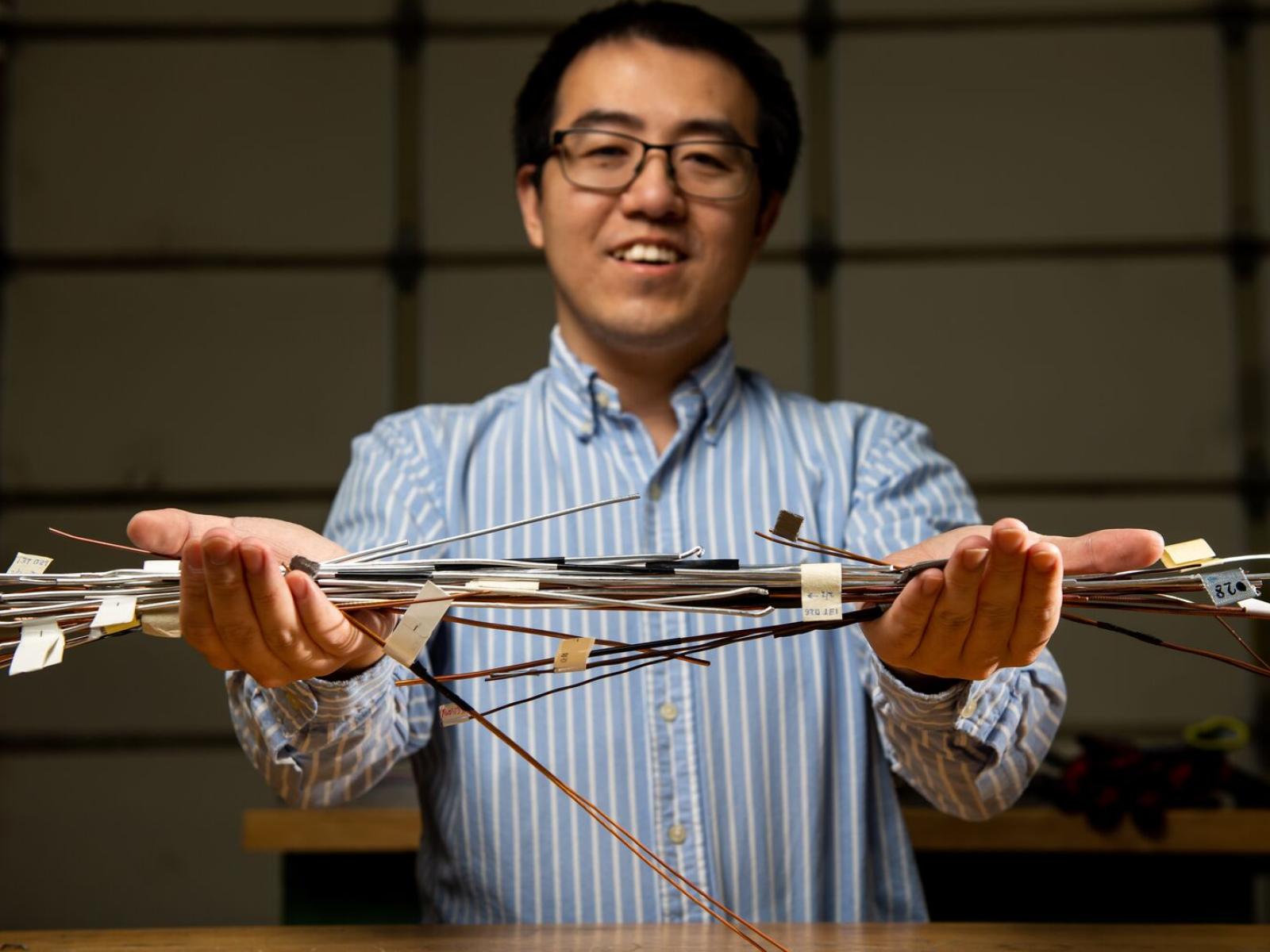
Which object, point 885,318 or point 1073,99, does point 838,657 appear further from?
point 1073,99

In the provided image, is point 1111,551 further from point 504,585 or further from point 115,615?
point 115,615

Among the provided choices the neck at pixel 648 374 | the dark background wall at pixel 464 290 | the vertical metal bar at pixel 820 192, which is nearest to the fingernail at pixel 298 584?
the neck at pixel 648 374

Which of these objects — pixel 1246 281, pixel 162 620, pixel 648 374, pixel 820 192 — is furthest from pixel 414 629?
pixel 1246 281

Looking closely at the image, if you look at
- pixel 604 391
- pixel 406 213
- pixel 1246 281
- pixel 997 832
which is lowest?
pixel 997 832

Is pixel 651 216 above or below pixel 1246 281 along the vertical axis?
below

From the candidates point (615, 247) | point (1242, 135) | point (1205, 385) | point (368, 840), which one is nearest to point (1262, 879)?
point (1205, 385)

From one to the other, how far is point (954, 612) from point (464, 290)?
235cm

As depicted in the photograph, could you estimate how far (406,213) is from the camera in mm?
3043

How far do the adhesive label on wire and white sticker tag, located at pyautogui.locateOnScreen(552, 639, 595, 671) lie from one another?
0.36 m

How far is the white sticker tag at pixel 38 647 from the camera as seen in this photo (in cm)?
77

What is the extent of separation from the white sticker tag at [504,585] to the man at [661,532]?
34 centimetres

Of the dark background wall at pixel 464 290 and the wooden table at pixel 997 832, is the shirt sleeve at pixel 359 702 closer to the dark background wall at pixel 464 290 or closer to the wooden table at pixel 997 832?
the wooden table at pixel 997 832

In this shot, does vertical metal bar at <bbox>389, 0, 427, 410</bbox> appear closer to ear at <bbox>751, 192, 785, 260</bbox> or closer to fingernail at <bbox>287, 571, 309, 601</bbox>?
ear at <bbox>751, 192, 785, 260</bbox>

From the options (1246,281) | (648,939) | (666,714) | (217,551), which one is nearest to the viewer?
(217,551)
